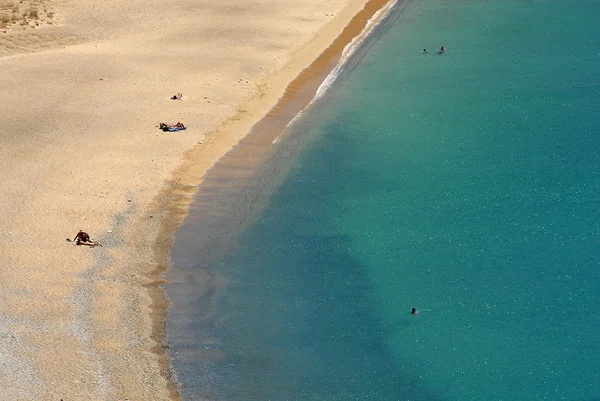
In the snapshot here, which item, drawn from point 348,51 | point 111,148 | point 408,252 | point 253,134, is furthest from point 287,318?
point 348,51

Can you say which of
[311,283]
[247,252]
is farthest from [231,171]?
[311,283]

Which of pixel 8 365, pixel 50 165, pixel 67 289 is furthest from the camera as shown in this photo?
pixel 50 165

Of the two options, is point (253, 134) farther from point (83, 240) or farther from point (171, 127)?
point (83, 240)

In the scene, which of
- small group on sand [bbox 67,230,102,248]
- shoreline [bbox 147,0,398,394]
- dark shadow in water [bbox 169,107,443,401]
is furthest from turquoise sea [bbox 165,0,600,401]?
small group on sand [bbox 67,230,102,248]

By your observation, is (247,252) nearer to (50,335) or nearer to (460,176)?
(50,335)

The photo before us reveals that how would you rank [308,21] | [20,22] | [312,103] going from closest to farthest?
1. [312,103]
2. [20,22]
3. [308,21]

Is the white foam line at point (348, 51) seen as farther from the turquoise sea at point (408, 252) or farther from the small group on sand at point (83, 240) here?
the small group on sand at point (83, 240)

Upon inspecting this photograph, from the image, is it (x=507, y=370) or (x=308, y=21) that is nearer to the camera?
(x=507, y=370)
